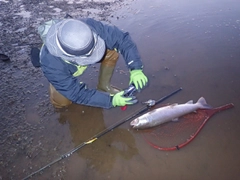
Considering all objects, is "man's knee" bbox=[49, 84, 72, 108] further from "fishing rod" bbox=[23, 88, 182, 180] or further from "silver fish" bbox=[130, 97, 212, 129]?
"silver fish" bbox=[130, 97, 212, 129]

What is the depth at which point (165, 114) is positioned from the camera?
3.04m

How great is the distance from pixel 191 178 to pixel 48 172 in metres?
1.72

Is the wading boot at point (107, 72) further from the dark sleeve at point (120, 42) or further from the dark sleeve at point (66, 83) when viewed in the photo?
the dark sleeve at point (66, 83)

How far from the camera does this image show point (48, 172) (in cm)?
272

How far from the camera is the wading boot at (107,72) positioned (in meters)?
3.59

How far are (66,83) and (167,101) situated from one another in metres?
1.60

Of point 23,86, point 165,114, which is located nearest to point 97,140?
point 165,114

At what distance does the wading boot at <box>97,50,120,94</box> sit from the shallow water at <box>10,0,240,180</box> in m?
0.23

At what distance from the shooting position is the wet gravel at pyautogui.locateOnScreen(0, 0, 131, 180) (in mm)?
2902

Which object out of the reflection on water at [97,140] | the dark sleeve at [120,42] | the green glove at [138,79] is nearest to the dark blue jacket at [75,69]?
the dark sleeve at [120,42]

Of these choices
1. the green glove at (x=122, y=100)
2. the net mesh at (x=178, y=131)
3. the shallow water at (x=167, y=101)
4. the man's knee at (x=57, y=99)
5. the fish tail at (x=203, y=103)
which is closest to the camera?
the shallow water at (x=167, y=101)

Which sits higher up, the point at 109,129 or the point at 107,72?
the point at 107,72

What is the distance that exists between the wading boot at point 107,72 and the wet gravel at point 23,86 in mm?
889

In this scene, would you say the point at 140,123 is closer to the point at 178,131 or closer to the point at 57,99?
the point at 178,131
